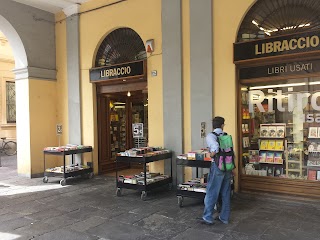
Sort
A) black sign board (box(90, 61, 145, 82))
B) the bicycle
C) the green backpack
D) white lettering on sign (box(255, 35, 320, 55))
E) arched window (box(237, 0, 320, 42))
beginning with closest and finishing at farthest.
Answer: the green backpack < white lettering on sign (box(255, 35, 320, 55)) < arched window (box(237, 0, 320, 42)) < black sign board (box(90, 61, 145, 82)) < the bicycle

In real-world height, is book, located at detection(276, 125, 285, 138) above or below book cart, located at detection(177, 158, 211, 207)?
above

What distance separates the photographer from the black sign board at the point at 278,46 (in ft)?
17.9

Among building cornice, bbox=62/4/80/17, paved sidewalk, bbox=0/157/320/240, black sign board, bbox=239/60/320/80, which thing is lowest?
paved sidewalk, bbox=0/157/320/240

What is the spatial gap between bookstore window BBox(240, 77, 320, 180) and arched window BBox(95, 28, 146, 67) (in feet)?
9.86

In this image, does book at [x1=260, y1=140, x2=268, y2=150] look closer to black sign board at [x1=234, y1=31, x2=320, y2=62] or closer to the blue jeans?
black sign board at [x1=234, y1=31, x2=320, y2=62]

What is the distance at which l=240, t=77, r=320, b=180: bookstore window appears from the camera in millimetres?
5934

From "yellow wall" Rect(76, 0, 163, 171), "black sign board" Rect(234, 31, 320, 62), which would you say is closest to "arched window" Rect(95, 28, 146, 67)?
"yellow wall" Rect(76, 0, 163, 171)

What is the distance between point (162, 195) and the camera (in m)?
6.41

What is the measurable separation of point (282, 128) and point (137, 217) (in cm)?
343

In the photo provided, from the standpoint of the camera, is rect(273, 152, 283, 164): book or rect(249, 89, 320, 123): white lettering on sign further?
rect(273, 152, 283, 164): book

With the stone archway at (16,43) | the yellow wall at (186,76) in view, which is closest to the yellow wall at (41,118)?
the stone archway at (16,43)

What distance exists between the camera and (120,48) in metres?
8.27

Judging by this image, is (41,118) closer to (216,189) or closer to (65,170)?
(65,170)

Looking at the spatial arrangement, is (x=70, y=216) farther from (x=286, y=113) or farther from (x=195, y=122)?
(x=286, y=113)
